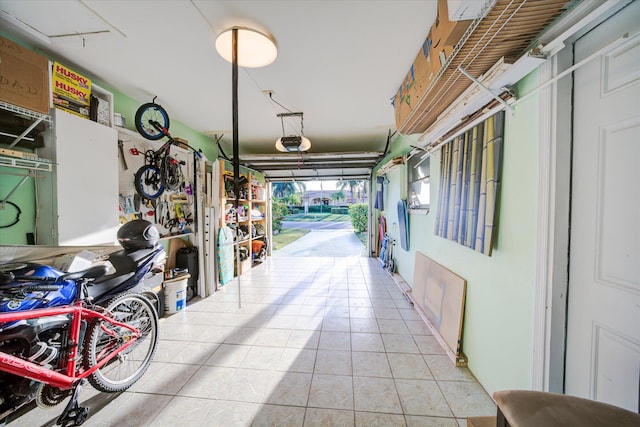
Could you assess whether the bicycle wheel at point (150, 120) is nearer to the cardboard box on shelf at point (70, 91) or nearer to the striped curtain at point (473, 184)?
the cardboard box on shelf at point (70, 91)

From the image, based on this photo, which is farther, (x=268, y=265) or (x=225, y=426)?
(x=268, y=265)

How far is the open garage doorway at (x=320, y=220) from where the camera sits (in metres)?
7.48

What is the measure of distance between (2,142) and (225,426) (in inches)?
108

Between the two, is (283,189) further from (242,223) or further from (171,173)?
(171,173)

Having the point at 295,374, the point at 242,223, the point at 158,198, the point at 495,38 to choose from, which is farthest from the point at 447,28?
the point at 242,223

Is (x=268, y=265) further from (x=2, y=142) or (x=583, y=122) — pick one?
(x=583, y=122)

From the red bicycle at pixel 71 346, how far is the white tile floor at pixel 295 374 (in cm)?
20

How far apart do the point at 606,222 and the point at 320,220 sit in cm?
2049

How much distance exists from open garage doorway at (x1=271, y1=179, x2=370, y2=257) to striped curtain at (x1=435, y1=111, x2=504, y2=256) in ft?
14.6

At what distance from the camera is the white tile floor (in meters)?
1.46

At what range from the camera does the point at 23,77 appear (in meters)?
1.54

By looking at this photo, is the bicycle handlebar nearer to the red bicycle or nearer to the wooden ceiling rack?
the red bicycle

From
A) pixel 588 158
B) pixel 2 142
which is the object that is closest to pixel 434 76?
pixel 588 158

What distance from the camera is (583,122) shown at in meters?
1.05
